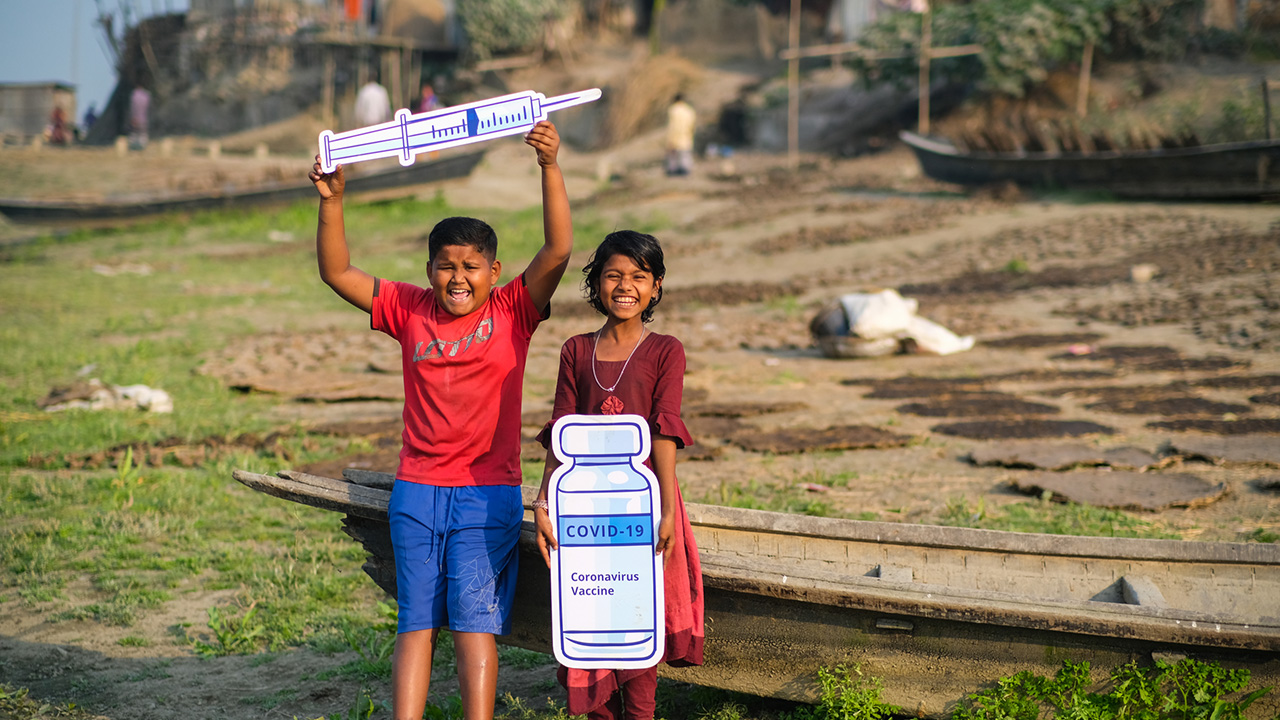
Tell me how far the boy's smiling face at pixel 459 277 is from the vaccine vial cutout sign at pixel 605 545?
51cm

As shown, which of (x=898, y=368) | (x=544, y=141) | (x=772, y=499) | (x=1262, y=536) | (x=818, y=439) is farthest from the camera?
(x=898, y=368)

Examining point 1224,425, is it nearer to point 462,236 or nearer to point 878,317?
point 878,317

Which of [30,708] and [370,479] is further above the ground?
[370,479]

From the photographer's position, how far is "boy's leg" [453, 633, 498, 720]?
2660 millimetres

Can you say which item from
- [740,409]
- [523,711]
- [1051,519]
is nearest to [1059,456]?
[1051,519]

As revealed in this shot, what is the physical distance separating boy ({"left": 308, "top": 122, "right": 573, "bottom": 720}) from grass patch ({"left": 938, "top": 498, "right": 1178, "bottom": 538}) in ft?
8.74

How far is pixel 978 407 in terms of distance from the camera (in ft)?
22.7

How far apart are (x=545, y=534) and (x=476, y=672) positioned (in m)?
0.46

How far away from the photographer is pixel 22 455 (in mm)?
6082

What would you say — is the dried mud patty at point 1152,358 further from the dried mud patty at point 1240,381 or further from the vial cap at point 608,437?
the vial cap at point 608,437

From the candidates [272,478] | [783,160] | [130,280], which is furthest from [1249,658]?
[783,160]

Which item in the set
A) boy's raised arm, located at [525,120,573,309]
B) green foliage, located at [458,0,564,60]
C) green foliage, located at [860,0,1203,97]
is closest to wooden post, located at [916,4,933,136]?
green foliage, located at [860,0,1203,97]

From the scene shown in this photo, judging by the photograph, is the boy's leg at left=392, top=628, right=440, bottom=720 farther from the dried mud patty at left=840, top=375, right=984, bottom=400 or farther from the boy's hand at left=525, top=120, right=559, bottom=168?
the dried mud patty at left=840, top=375, right=984, bottom=400

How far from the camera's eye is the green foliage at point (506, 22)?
1054 inches
